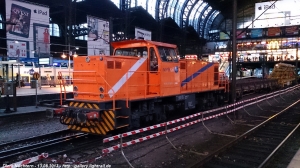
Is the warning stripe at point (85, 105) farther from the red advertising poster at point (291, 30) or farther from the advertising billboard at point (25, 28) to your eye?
the red advertising poster at point (291, 30)

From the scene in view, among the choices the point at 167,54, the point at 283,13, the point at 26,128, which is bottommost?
the point at 26,128

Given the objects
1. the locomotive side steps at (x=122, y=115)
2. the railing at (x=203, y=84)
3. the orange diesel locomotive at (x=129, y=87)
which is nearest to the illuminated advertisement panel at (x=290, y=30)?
the railing at (x=203, y=84)

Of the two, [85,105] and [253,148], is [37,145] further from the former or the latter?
[253,148]

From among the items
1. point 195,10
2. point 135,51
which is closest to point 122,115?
point 135,51

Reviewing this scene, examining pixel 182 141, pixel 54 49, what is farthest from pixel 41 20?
pixel 54 49

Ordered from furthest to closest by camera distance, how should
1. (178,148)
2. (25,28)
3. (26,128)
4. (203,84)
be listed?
(25,28) < (203,84) < (26,128) < (178,148)

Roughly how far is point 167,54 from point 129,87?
216 cm

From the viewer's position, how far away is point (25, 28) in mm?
17359

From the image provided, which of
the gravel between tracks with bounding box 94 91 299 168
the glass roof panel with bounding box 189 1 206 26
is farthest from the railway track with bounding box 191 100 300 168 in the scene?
the glass roof panel with bounding box 189 1 206 26

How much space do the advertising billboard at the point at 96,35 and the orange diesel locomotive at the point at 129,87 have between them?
1036cm

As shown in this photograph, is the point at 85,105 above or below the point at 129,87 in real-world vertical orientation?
below

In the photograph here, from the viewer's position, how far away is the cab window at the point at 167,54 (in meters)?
9.21

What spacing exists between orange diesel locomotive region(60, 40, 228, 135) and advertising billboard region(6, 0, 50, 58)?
1052 cm

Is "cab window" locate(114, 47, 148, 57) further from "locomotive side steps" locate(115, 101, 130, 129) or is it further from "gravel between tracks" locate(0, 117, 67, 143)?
"gravel between tracks" locate(0, 117, 67, 143)
